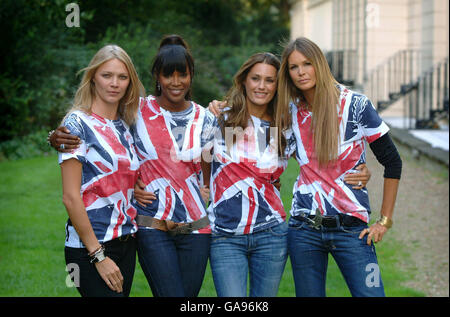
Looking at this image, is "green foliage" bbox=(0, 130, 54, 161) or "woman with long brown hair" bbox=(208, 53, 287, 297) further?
"green foliage" bbox=(0, 130, 54, 161)

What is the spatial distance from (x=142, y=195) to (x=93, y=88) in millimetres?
622

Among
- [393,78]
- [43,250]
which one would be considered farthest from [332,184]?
[393,78]

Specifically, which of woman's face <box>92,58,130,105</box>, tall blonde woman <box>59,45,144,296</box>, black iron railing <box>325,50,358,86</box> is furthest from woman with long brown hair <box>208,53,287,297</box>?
black iron railing <box>325,50,358,86</box>

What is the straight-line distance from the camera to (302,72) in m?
3.13

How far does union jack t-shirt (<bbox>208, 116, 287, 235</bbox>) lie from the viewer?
3.22 meters

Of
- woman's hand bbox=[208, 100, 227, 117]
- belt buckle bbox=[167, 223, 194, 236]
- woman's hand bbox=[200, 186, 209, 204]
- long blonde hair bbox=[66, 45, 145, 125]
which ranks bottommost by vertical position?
belt buckle bbox=[167, 223, 194, 236]

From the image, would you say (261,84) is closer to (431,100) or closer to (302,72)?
(302,72)

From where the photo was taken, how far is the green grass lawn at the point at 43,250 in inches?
223

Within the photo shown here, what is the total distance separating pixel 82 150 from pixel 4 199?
5.93 m

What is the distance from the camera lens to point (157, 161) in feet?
10.4

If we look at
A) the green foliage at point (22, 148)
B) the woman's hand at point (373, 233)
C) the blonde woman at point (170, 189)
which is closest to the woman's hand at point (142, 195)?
the blonde woman at point (170, 189)

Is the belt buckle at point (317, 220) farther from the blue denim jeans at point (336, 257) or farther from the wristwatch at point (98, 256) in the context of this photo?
the wristwatch at point (98, 256)

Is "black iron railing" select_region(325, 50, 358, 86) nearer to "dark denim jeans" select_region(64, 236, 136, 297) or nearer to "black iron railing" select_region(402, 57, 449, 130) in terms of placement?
"black iron railing" select_region(402, 57, 449, 130)

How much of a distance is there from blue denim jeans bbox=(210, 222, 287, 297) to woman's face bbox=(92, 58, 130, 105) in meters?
0.94
